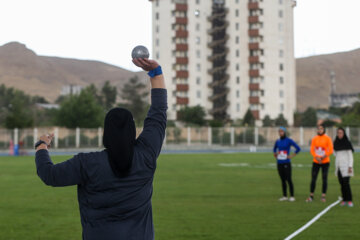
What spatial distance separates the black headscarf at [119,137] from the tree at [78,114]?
6763 cm

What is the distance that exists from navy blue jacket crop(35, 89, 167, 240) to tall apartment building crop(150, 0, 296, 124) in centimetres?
8704

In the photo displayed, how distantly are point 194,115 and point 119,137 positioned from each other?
3215 inches

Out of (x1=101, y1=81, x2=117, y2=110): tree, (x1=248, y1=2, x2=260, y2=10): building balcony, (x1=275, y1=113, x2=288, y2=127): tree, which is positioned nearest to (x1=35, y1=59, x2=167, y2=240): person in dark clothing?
(x1=275, y1=113, x2=288, y2=127): tree

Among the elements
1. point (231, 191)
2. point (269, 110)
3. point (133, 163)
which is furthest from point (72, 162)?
point (269, 110)

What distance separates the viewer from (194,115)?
84.7 m

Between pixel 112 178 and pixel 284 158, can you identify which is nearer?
pixel 112 178

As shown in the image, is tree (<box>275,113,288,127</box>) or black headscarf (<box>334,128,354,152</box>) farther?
tree (<box>275,113,288,127</box>)

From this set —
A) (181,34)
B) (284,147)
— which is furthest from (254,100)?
(284,147)

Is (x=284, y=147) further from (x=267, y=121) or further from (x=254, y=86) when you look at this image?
(x=254, y=86)

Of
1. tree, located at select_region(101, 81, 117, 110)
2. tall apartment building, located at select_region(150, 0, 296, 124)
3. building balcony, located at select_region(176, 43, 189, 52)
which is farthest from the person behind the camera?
tree, located at select_region(101, 81, 117, 110)

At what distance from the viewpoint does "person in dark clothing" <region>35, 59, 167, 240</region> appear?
10.2 ft

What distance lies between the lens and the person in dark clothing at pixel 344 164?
12445 millimetres

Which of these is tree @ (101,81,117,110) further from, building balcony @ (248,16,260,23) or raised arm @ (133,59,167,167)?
raised arm @ (133,59,167,167)

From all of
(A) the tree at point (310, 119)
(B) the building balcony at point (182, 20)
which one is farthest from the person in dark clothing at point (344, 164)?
(A) the tree at point (310, 119)
